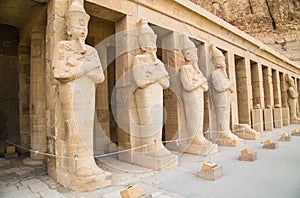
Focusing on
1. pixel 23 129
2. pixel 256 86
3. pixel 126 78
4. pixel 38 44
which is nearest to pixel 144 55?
pixel 126 78

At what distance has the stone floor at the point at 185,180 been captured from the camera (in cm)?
329

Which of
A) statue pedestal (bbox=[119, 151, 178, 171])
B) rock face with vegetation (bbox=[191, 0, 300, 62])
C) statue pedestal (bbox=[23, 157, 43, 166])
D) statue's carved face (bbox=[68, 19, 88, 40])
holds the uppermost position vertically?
rock face with vegetation (bbox=[191, 0, 300, 62])

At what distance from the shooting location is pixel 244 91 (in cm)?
984

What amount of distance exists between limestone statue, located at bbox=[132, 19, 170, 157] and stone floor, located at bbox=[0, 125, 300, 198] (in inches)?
24.1

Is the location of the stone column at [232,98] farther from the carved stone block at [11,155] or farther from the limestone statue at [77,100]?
the carved stone block at [11,155]

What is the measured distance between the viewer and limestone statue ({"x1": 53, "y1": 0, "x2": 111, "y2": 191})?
11.6ft

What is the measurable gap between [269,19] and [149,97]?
74.5ft

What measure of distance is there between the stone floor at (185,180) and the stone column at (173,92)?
3.53 feet

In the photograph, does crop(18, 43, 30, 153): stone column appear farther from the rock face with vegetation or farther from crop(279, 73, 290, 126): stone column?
the rock face with vegetation

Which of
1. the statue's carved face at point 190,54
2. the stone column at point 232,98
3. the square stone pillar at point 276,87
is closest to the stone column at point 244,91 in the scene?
the stone column at point 232,98

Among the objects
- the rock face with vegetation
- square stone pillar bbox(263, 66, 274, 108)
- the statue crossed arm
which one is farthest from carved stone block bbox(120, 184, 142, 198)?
the rock face with vegetation

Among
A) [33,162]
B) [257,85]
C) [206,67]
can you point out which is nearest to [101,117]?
[33,162]

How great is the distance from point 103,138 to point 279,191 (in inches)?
185

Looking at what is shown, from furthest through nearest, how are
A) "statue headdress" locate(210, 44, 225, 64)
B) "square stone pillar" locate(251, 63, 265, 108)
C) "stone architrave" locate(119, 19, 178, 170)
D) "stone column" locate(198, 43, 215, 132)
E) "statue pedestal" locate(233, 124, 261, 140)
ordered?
"square stone pillar" locate(251, 63, 265, 108) < "statue pedestal" locate(233, 124, 261, 140) < "stone column" locate(198, 43, 215, 132) < "statue headdress" locate(210, 44, 225, 64) < "stone architrave" locate(119, 19, 178, 170)
